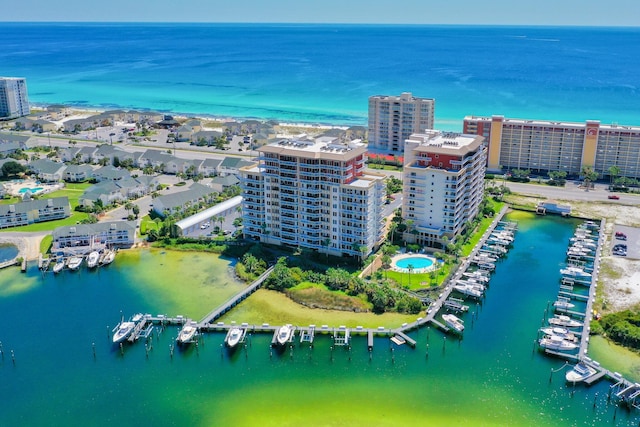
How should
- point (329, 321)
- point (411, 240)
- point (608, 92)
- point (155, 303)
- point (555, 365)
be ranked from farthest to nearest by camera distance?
point (608, 92) < point (411, 240) < point (155, 303) < point (329, 321) < point (555, 365)

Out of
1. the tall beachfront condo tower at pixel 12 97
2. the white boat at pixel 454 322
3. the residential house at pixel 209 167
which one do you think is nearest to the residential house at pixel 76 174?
the residential house at pixel 209 167

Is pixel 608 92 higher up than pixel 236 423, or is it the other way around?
pixel 608 92

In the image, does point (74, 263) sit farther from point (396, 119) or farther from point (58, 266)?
point (396, 119)

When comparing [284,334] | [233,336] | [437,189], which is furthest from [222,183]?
[284,334]

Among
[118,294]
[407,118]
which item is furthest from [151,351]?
[407,118]

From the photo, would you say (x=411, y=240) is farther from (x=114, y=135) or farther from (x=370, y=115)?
(x=114, y=135)

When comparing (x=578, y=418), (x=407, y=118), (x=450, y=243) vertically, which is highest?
(x=407, y=118)
